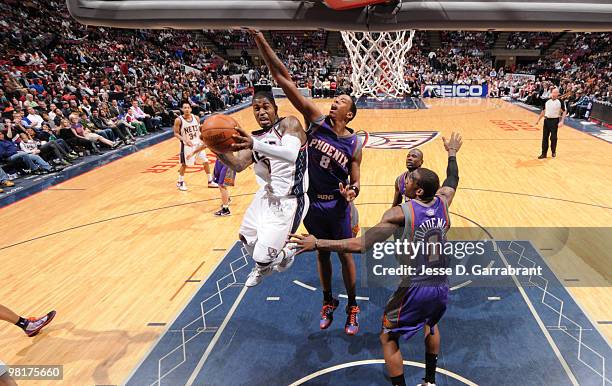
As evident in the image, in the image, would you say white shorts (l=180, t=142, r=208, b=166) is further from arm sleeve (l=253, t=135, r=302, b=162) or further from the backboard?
the backboard

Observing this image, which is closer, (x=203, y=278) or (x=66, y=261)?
(x=203, y=278)

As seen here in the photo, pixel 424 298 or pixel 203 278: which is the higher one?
pixel 424 298

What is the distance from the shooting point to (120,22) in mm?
2672

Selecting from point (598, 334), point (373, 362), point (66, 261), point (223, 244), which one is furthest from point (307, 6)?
point (66, 261)

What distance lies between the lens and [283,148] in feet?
9.82

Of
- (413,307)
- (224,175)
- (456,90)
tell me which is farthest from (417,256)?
(456,90)

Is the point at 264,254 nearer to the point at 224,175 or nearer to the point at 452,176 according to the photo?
the point at 452,176

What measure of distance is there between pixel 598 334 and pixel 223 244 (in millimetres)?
4327

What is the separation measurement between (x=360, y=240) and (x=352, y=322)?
148cm

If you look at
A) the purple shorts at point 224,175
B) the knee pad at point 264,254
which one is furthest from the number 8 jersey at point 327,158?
the purple shorts at point 224,175

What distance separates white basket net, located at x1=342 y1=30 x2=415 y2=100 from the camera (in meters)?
11.5

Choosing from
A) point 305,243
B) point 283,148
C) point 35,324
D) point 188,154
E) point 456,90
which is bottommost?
point 456,90

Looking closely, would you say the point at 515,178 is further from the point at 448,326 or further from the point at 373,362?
the point at 373,362

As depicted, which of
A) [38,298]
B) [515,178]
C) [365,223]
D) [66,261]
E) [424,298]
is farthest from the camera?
[515,178]
